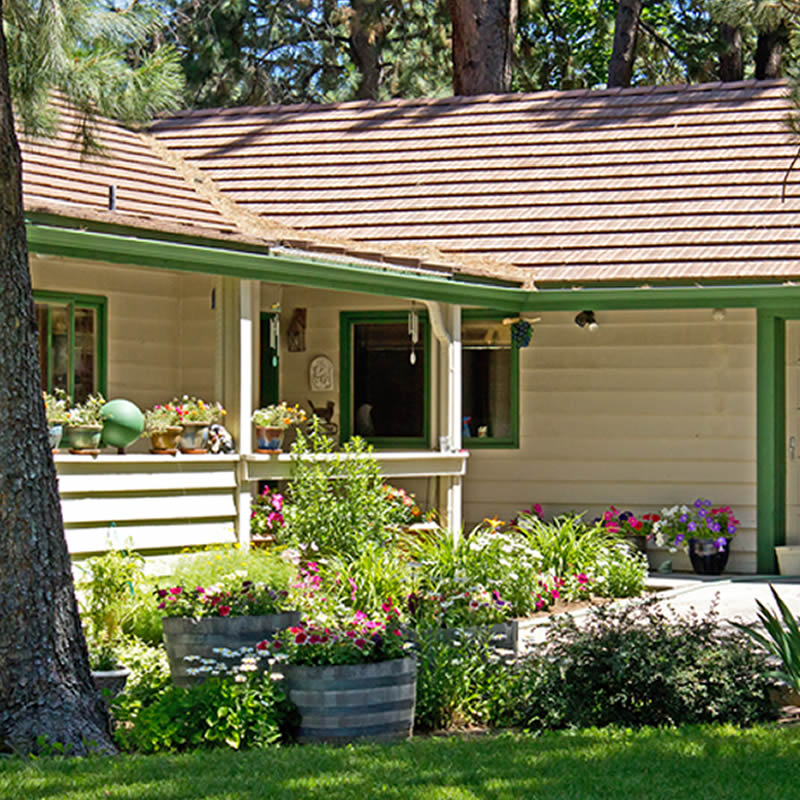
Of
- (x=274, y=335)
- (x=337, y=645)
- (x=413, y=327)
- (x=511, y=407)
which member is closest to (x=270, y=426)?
(x=274, y=335)

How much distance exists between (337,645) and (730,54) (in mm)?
22358

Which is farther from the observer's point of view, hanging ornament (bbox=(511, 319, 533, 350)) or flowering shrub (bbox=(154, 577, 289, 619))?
hanging ornament (bbox=(511, 319, 533, 350))

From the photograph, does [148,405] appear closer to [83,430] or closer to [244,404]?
[244,404]

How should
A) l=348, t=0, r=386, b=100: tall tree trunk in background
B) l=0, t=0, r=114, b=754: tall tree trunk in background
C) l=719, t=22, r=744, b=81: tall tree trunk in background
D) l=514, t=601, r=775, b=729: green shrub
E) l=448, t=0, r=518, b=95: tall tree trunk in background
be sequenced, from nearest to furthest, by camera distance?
l=0, t=0, r=114, b=754: tall tree trunk in background < l=514, t=601, r=775, b=729: green shrub < l=448, t=0, r=518, b=95: tall tree trunk in background < l=719, t=22, r=744, b=81: tall tree trunk in background < l=348, t=0, r=386, b=100: tall tree trunk in background

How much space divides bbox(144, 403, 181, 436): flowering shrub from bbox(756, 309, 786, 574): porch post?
5849 mm

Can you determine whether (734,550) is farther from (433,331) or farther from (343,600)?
(343,600)

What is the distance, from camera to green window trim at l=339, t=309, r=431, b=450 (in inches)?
580

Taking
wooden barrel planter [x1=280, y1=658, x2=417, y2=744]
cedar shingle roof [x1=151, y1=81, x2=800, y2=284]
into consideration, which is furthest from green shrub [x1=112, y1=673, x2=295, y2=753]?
cedar shingle roof [x1=151, y1=81, x2=800, y2=284]

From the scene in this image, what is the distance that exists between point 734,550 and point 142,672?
7.42m

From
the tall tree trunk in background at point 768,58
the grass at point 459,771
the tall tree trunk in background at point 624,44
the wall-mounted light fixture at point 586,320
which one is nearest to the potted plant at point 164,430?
the wall-mounted light fixture at point 586,320

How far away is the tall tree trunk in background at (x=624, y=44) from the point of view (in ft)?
83.9

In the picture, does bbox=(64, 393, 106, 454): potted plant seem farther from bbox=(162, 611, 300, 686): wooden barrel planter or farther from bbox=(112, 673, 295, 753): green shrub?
bbox=(112, 673, 295, 753): green shrub

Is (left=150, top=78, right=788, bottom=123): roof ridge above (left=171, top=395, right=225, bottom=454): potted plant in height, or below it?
above

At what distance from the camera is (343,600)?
9.35 m
